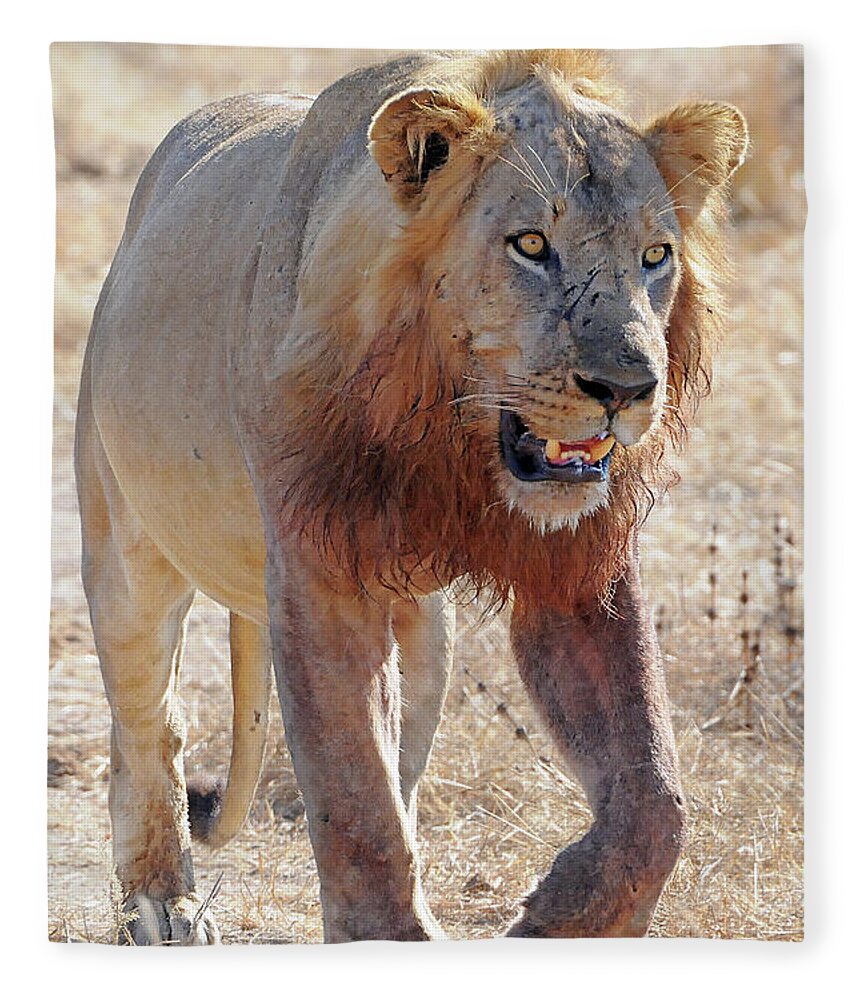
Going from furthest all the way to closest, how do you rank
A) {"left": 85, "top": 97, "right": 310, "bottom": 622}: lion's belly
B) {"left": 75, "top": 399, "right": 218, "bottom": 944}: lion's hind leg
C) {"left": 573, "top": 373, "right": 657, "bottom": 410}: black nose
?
{"left": 75, "top": 399, "right": 218, "bottom": 944}: lion's hind leg < {"left": 85, "top": 97, "right": 310, "bottom": 622}: lion's belly < {"left": 573, "top": 373, "right": 657, "bottom": 410}: black nose

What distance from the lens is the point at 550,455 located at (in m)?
1.95

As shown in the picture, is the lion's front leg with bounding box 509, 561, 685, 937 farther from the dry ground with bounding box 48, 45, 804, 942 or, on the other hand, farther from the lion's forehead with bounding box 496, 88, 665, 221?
the lion's forehead with bounding box 496, 88, 665, 221

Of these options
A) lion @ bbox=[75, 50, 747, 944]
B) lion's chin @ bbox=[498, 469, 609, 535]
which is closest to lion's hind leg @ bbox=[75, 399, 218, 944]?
lion @ bbox=[75, 50, 747, 944]

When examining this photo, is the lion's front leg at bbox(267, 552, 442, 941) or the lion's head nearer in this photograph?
the lion's head

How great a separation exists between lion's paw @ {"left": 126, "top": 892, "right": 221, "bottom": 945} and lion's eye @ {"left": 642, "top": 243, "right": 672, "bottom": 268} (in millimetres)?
1082

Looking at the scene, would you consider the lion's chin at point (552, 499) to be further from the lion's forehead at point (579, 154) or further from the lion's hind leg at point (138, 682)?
the lion's hind leg at point (138, 682)

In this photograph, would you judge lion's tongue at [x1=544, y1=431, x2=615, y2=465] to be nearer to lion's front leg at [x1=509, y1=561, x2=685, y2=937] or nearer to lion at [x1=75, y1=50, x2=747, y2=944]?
lion at [x1=75, y1=50, x2=747, y2=944]

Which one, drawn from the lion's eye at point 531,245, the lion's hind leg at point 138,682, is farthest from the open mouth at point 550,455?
the lion's hind leg at point 138,682

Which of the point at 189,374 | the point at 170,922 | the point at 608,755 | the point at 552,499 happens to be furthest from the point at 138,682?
the point at 552,499

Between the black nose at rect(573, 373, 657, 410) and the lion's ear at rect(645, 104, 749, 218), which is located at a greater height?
the lion's ear at rect(645, 104, 749, 218)

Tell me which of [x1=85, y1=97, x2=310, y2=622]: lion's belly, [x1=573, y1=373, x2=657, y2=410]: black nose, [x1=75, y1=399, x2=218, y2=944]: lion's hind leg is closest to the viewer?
[x1=573, y1=373, x2=657, y2=410]: black nose

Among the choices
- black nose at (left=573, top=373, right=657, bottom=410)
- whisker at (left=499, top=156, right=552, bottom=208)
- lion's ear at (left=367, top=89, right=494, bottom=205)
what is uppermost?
lion's ear at (left=367, top=89, right=494, bottom=205)

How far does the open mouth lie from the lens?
194 cm
